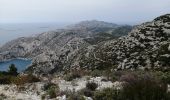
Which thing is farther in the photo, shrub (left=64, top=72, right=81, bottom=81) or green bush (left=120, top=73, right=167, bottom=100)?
shrub (left=64, top=72, right=81, bottom=81)

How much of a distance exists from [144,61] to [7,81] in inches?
885

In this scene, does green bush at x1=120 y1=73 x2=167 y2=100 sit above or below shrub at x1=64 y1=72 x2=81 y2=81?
above

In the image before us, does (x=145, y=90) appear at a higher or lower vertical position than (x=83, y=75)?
higher

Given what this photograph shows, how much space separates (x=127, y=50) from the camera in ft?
185

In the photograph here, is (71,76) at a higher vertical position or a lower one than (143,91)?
lower

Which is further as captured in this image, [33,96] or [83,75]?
[83,75]

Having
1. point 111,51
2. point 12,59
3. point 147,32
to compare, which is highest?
point 147,32

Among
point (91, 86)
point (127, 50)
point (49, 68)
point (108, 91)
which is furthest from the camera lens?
point (49, 68)

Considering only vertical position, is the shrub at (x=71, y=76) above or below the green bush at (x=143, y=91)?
below

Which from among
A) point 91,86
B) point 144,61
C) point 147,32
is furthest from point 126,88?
→ point 147,32

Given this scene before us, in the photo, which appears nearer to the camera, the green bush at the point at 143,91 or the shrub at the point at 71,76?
the green bush at the point at 143,91

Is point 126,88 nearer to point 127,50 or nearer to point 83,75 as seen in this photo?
point 83,75

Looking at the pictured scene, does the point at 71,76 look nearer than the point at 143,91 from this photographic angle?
No

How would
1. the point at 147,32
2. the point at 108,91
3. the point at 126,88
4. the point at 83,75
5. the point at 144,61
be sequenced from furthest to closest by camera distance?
the point at 147,32 < the point at 144,61 < the point at 83,75 < the point at 108,91 < the point at 126,88
